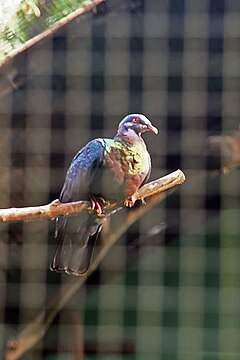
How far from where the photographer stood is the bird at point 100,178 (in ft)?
3.64

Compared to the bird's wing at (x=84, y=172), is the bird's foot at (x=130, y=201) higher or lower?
lower

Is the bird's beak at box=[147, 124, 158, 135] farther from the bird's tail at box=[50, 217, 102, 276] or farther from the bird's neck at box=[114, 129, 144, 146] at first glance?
the bird's tail at box=[50, 217, 102, 276]

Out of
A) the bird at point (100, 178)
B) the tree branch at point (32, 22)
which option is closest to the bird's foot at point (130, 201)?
the bird at point (100, 178)

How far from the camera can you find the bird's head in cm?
114

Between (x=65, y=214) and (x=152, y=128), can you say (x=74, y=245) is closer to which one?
(x=65, y=214)

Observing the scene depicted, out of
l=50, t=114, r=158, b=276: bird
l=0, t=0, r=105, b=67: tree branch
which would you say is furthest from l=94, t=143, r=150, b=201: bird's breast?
l=0, t=0, r=105, b=67: tree branch

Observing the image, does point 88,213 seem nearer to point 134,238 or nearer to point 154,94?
point 154,94

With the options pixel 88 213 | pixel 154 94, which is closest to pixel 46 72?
pixel 154 94

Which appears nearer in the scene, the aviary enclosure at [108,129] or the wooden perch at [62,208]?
the wooden perch at [62,208]

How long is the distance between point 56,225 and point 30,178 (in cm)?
16

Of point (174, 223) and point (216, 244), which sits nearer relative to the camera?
point (174, 223)

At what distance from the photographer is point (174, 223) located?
1484 mm

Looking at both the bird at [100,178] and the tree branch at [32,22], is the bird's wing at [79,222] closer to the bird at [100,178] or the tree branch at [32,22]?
the bird at [100,178]

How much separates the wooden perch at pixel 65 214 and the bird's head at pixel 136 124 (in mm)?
62
